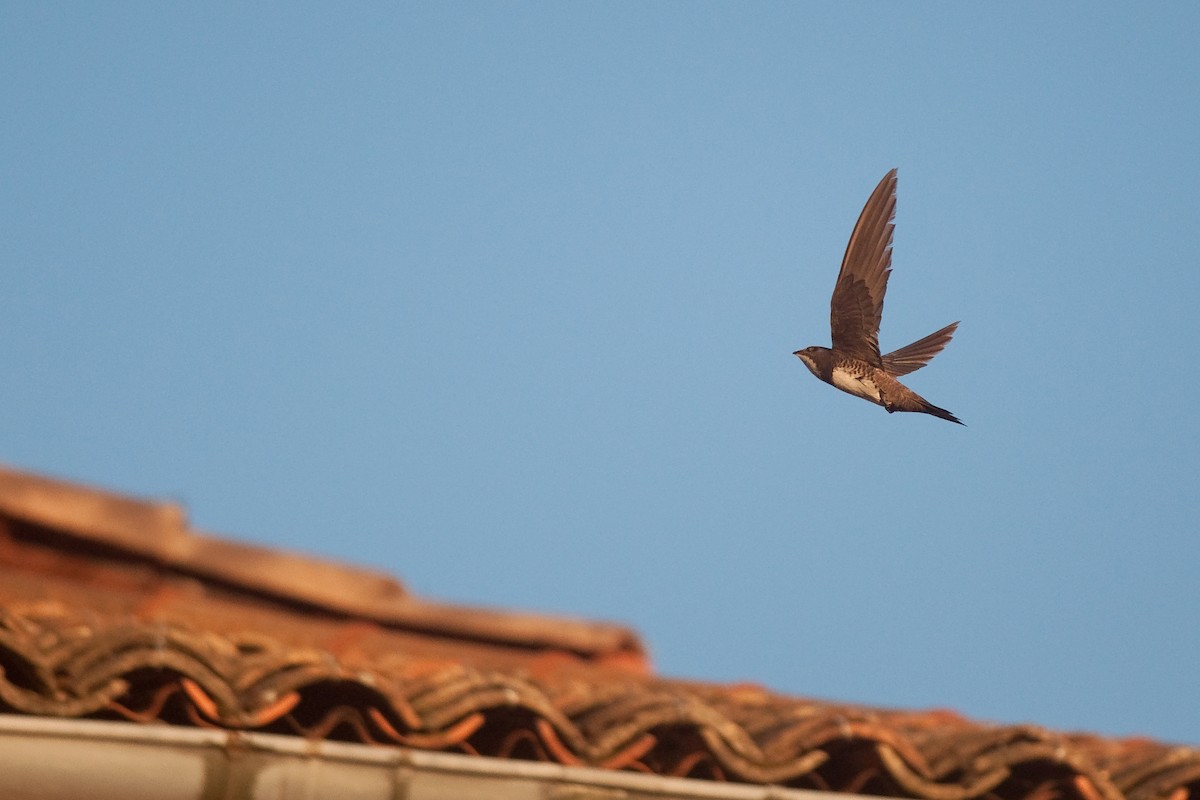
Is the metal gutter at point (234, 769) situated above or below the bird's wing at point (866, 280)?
below

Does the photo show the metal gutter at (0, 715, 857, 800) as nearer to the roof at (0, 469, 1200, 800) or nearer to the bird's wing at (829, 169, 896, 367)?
the roof at (0, 469, 1200, 800)

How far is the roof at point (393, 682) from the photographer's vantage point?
434 centimetres

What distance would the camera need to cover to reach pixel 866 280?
35.2 feet

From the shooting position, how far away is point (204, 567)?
5.79 metres

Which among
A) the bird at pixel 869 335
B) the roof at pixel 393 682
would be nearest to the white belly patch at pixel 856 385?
the bird at pixel 869 335

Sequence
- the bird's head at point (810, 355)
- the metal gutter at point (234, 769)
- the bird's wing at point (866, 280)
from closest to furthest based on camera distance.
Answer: the metal gutter at point (234, 769)
the bird's wing at point (866, 280)
the bird's head at point (810, 355)

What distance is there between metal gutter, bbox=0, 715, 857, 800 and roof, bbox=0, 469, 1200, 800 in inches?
1.7

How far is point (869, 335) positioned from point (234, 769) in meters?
7.47

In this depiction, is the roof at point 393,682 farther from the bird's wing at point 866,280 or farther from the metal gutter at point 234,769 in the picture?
the bird's wing at point 866,280

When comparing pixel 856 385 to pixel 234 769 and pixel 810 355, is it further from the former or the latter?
pixel 234 769

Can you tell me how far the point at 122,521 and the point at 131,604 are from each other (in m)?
0.42

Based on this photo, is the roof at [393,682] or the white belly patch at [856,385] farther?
the white belly patch at [856,385]

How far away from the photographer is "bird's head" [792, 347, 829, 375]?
1139cm

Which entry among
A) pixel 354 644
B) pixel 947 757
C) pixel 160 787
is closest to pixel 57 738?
pixel 160 787
